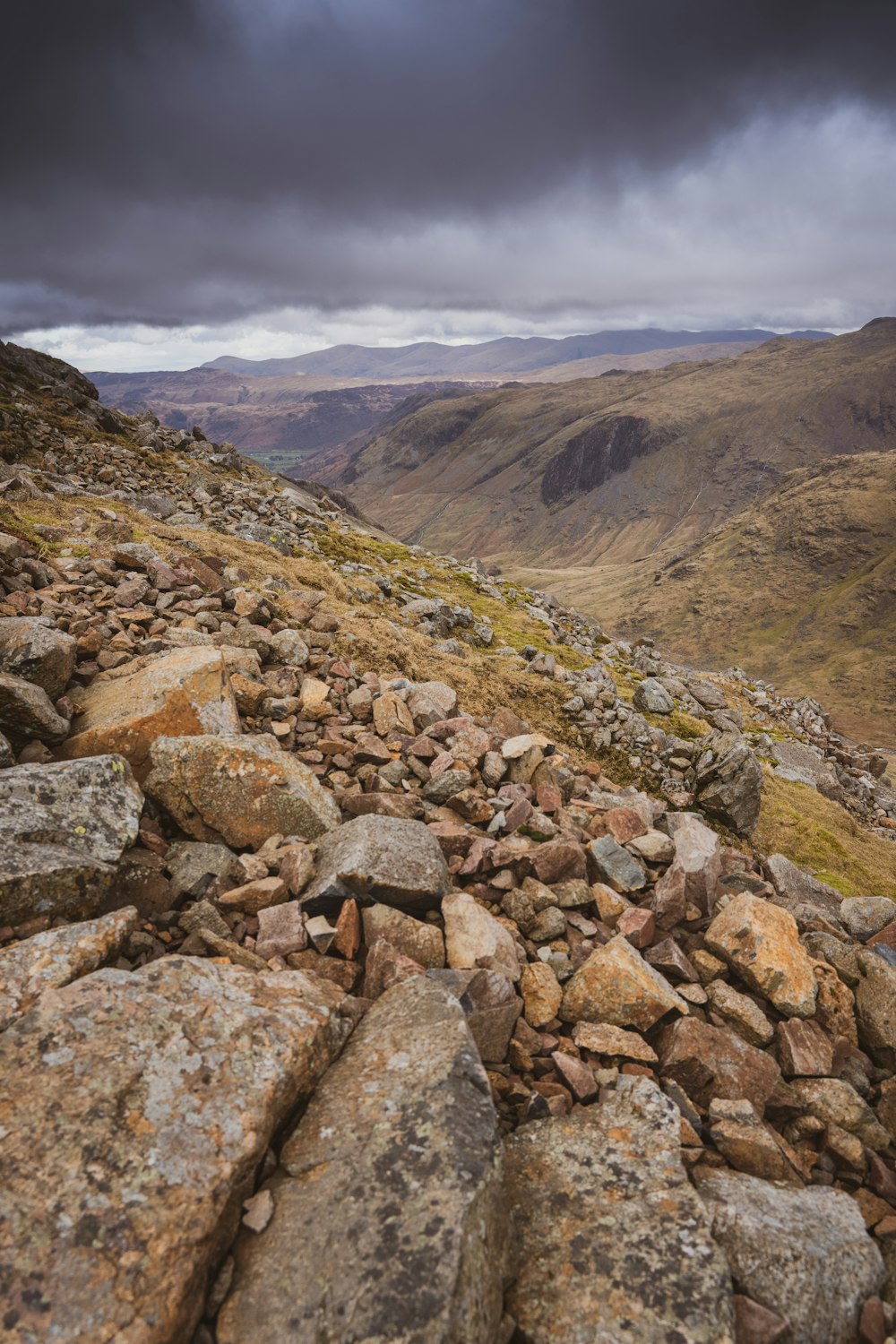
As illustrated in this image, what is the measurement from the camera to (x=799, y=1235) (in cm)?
488

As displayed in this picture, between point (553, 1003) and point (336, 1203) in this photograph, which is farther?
point (553, 1003)

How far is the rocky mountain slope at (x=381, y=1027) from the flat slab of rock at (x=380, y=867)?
0.04 metres

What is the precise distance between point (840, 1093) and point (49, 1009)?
7.64 metres

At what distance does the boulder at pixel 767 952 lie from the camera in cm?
751

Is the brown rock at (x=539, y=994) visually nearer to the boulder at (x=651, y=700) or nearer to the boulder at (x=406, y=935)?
the boulder at (x=406, y=935)

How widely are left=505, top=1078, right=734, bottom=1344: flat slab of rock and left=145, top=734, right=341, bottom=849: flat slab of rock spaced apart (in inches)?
168

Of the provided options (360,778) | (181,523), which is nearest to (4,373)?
(181,523)

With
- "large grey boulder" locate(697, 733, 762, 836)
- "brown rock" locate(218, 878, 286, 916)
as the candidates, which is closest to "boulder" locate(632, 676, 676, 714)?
"large grey boulder" locate(697, 733, 762, 836)

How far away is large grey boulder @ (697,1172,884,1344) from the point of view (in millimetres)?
4516

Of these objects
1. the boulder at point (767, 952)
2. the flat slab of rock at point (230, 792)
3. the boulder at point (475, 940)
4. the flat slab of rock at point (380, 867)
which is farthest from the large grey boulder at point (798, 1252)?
the flat slab of rock at point (230, 792)

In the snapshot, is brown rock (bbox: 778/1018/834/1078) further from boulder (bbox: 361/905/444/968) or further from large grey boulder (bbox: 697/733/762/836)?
large grey boulder (bbox: 697/733/762/836)

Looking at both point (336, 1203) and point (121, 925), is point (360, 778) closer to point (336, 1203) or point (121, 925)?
point (121, 925)

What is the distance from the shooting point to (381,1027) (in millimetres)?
5469

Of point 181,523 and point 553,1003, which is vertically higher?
point 181,523
